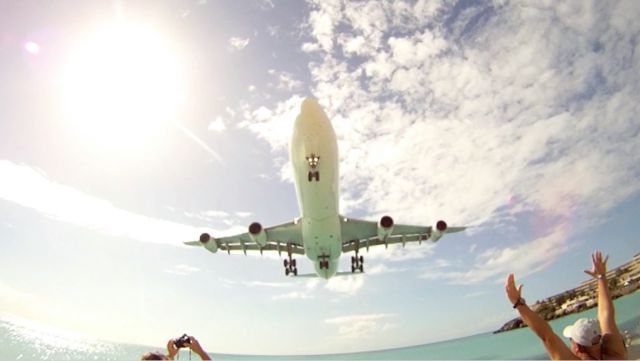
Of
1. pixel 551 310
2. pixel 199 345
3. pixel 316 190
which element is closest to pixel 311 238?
pixel 316 190

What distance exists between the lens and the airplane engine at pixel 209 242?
25.7 metres

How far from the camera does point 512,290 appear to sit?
346 centimetres

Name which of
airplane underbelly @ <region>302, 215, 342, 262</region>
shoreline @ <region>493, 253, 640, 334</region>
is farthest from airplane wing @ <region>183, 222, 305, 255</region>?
shoreline @ <region>493, 253, 640, 334</region>

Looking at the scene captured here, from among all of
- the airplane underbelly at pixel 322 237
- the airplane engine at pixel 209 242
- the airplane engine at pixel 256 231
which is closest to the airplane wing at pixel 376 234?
the airplane underbelly at pixel 322 237

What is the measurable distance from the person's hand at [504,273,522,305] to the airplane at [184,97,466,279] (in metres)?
15.2

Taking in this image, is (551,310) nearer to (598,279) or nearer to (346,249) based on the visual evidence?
(346,249)

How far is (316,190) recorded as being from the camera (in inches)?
767

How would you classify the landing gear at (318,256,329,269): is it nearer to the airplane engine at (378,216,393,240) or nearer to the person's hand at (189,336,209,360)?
the airplane engine at (378,216,393,240)

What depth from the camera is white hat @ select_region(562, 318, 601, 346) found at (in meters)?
2.96

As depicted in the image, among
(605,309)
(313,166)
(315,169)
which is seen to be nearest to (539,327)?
(605,309)

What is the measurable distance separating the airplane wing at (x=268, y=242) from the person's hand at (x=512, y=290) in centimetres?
2297

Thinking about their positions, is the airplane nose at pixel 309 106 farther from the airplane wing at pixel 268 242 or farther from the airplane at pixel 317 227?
the airplane wing at pixel 268 242

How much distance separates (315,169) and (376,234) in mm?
11122

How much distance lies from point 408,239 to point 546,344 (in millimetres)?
26146
